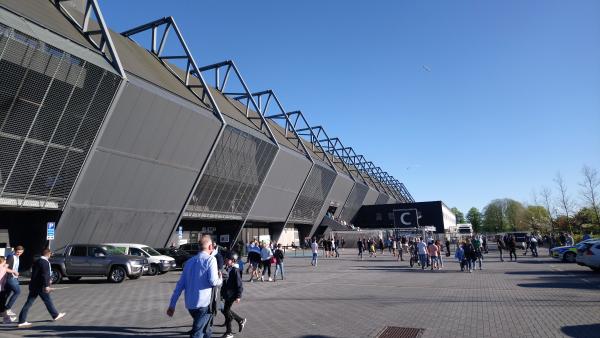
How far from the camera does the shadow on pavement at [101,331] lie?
24.0 feet

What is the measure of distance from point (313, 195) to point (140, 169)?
28.9 metres

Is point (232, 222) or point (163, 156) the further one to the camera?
point (232, 222)

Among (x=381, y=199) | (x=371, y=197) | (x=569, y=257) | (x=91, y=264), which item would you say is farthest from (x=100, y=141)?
(x=381, y=199)

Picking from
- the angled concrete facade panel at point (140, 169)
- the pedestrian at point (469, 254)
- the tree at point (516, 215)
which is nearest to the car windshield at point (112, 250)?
the angled concrete facade panel at point (140, 169)

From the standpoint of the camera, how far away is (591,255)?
1725cm

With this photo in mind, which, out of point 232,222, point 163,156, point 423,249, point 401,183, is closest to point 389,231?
point 232,222

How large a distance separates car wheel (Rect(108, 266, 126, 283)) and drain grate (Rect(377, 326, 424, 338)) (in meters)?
12.8

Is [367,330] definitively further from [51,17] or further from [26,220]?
[51,17]

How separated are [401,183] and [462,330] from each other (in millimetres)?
114571

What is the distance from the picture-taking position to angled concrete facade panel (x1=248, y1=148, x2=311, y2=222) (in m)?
36.8

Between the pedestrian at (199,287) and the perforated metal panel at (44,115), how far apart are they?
14.1 metres

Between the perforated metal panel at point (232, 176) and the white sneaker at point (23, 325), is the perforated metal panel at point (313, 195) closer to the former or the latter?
the perforated metal panel at point (232, 176)

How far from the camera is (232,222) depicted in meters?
36.0

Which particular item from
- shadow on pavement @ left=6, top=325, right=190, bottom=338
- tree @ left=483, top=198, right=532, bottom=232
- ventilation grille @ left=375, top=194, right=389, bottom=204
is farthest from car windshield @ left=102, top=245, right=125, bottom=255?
tree @ left=483, top=198, right=532, bottom=232
